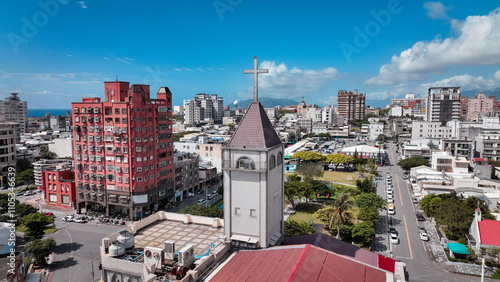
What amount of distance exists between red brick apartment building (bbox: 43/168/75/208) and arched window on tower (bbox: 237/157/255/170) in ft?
150

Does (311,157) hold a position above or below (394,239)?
above

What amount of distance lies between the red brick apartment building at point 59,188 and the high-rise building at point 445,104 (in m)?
126

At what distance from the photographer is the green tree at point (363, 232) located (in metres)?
37.0

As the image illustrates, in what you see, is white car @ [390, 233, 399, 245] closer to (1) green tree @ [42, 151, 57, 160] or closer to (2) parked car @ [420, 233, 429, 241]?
(2) parked car @ [420, 233, 429, 241]

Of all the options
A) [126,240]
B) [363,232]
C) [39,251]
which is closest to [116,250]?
[126,240]

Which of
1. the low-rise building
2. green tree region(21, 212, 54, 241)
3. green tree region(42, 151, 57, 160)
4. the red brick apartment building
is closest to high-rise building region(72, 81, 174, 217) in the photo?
the red brick apartment building

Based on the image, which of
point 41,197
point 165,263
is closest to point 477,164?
point 165,263

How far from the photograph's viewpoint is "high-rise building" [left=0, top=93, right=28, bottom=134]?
129375mm

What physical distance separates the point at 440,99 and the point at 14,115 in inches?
6803

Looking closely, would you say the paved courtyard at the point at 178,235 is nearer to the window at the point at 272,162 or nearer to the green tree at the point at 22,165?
the window at the point at 272,162

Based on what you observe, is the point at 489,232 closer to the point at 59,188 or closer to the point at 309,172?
the point at 309,172

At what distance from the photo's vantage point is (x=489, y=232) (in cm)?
3400

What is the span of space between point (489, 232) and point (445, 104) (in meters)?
108

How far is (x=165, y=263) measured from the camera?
736 inches
